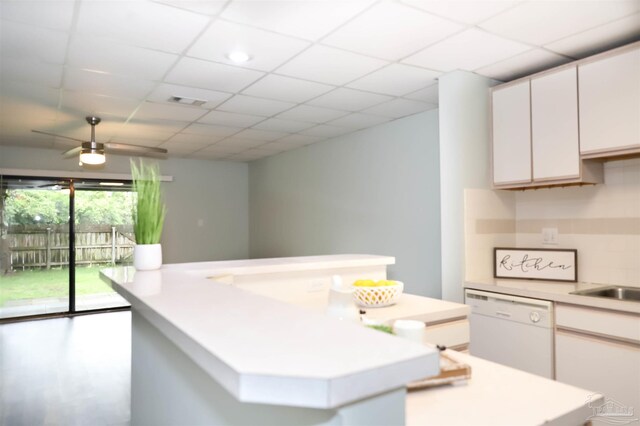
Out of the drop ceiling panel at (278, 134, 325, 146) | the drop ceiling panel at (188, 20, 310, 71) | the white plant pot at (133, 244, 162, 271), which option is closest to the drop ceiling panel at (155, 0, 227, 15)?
the drop ceiling panel at (188, 20, 310, 71)

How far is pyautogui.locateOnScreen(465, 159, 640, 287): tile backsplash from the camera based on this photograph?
9.43 ft

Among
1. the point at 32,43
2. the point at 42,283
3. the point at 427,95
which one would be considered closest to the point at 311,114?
the point at 427,95

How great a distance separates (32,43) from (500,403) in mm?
3231

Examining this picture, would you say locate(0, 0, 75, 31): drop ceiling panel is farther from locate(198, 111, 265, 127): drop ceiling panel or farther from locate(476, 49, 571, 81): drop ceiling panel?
locate(476, 49, 571, 81): drop ceiling panel

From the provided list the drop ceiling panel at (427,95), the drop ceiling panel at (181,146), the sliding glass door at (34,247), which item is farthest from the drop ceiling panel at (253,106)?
the sliding glass door at (34,247)

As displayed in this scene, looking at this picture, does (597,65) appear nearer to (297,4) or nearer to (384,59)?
(384,59)

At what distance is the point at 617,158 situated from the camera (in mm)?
2820

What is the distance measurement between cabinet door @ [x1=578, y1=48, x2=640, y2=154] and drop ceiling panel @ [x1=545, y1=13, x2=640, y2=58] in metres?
0.16

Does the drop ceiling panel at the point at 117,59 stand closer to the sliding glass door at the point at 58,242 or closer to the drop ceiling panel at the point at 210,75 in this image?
the drop ceiling panel at the point at 210,75

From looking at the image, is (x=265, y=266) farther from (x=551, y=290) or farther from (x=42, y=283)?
(x=42, y=283)

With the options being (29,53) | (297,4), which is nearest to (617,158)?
(297,4)

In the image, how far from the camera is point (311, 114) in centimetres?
457

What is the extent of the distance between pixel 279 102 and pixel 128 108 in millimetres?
1547

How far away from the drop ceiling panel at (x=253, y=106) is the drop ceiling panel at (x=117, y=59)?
0.85 m
